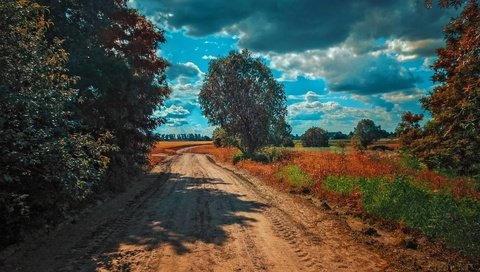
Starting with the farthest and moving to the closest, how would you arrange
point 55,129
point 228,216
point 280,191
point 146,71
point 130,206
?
point 146,71
point 280,191
point 130,206
point 228,216
point 55,129

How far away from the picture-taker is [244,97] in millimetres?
38344

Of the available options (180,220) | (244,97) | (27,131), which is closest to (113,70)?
(180,220)

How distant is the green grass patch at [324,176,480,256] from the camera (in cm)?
885

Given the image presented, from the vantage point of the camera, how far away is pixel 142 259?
8.01m

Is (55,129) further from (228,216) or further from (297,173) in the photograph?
(297,173)

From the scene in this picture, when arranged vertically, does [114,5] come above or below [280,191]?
above

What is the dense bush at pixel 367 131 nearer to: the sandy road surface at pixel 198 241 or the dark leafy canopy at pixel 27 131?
the sandy road surface at pixel 198 241

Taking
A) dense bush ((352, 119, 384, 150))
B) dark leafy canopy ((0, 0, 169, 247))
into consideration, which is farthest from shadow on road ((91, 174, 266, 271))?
dense bush ((352, 119, 384, 150))

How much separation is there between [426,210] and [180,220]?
7.38 m

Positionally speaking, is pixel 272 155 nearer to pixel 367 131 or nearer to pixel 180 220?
pixel 180 220

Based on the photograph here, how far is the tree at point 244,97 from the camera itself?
38469 millimetres

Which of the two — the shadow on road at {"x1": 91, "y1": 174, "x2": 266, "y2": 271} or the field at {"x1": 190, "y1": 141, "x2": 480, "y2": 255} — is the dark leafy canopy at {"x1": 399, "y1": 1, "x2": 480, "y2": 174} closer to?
the field at {"x1": 190, "y1": 141, "x2": 480, "y2": 255}

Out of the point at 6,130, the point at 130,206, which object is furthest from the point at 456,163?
the point at 6,130

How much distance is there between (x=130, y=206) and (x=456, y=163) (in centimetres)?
2034
